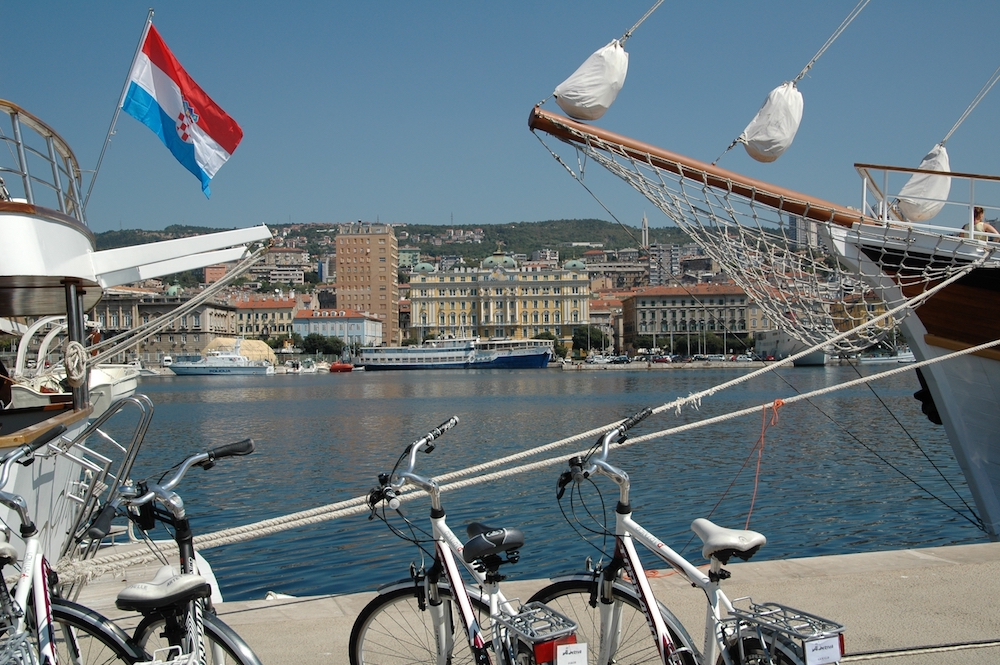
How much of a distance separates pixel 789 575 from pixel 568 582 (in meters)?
2.47

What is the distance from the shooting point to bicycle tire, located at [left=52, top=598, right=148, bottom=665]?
2.76 meters

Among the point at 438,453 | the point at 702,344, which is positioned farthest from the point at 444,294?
the point at 438,453

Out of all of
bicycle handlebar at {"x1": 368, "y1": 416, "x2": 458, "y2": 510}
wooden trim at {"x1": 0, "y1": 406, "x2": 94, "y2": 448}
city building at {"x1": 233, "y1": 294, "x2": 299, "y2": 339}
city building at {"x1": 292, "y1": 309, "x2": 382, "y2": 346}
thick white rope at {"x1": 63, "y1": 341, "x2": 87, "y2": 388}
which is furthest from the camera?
city building at {"x1": 233, "y1": 294, "x2": 299, "y2": 339}

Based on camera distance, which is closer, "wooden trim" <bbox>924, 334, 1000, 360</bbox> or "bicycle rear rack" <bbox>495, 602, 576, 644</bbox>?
"bicycle rear rack" <bbox>495, 602, 576, 644</bbox>

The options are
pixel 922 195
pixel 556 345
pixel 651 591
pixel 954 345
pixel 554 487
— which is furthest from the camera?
pixel 556 345

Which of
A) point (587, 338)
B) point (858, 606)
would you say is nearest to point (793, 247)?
point (858, 606)

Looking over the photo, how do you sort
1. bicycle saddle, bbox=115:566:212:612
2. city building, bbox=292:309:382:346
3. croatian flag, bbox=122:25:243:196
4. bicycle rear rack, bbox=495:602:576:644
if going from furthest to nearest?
city building, bbox=292:309:382:346
croatian flag, bbox=122:25:243:196
bicycle rear rack, bbox=495:602:576:644
bicycle saddle, bbox=115:566:212:612

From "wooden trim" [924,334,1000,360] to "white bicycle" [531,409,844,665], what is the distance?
19.9ft

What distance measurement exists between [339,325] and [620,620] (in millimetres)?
137272

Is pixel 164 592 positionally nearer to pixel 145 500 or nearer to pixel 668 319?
pixel 145 500

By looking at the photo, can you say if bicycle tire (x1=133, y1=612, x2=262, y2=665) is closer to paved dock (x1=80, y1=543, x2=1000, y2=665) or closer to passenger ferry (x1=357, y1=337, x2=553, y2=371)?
paved dock (x1=80, y1=543, x2=1000, y2=665)

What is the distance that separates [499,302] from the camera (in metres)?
140

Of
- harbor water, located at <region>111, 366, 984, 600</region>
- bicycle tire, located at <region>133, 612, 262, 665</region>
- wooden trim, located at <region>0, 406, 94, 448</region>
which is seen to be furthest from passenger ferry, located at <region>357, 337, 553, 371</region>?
bicycle tire, located at <region>133, 612, 262, 665</region>

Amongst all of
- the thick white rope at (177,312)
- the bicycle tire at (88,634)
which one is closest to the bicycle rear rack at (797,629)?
the bicycle tire at (88,634)
